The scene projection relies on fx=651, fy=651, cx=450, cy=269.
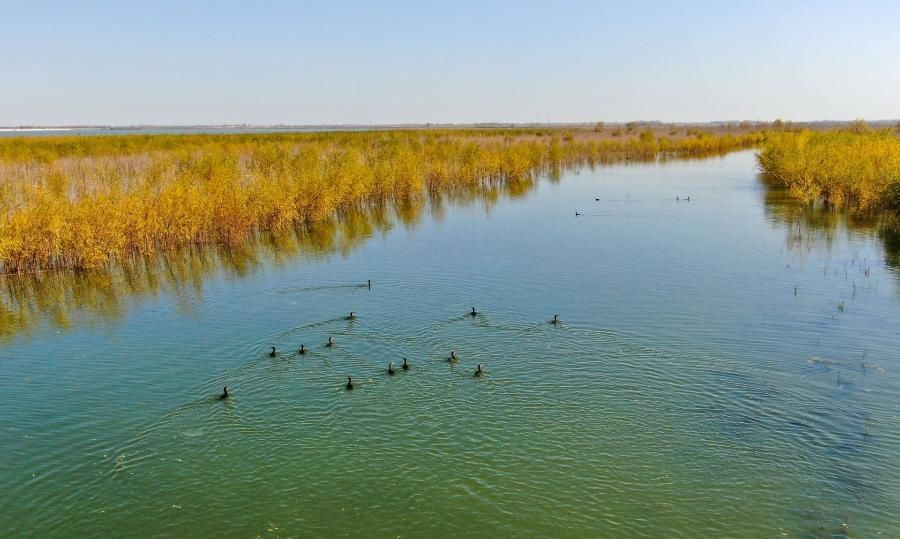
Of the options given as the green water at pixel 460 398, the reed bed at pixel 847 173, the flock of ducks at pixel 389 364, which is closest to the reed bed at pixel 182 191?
the green water at pixel 460 398

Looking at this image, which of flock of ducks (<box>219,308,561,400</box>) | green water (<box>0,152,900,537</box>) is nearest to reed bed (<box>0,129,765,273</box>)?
green water (<box>0,152,900,537</box>)

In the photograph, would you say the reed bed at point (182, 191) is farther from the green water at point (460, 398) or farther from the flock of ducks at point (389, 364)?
the flock of ducks at point (389, 364)

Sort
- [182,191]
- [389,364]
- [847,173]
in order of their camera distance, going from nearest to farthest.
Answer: [389,364], [182,191], [847,173]

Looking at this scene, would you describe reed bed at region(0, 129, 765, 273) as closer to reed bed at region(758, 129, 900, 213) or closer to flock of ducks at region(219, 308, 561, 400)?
flock of ducks at region(219, 308, 561, 400)

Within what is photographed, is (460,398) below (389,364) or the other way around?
below

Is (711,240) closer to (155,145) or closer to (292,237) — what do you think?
(292,237)

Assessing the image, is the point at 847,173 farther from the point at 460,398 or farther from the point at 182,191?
the point at 182,191

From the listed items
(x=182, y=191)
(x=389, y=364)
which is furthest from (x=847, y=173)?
(x=182, y=191)
